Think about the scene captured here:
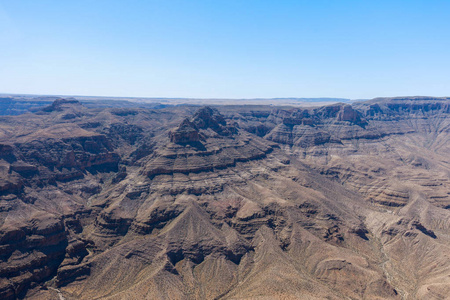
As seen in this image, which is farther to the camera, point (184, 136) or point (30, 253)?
point (184, 136)

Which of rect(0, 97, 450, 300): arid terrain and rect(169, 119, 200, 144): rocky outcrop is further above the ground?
rect(169, 119, 200, 144): rocky outcrop

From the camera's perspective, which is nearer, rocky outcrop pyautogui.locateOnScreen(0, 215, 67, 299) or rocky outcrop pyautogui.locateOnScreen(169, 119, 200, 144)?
rocky outcrop pyautogui.locateOnScreen(0, 215, 67, 299)

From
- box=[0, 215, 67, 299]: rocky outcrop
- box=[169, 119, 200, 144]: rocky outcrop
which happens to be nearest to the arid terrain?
box=[0, 215, 67, 299]: rocky outcrop

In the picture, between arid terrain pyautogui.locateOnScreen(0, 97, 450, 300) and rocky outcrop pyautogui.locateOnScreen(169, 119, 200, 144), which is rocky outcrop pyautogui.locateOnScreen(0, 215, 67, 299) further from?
rocky outcrop pyautogui.locateOnScreen(169, 119, 200, 144)

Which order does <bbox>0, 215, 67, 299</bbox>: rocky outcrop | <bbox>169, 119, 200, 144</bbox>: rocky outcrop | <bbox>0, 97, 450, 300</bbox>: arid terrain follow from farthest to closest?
<bbox>169, 119, 200, 144</bbox>: rocky outcrop, <bbox>0, 97, 450, 300</bbox>: arid terrain, <bbox>0, 215, 67, 299</bbox>: rocky outcrop

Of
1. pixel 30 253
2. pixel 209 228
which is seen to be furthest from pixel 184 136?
pixel 30 253

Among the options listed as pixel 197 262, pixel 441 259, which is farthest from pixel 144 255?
pixel 441 259

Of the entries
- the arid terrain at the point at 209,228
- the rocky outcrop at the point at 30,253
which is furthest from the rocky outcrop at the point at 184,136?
the rocky outcrop at the point at 30,253

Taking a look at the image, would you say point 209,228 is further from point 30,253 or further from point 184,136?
point 184,136

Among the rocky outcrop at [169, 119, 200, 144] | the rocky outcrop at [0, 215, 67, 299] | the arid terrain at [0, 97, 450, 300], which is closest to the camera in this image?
the rocky outcrop at [0, 215, 67, 299]
